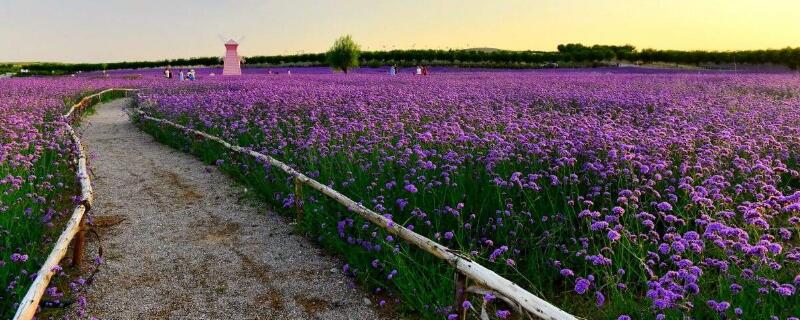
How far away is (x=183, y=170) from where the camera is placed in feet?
31.1

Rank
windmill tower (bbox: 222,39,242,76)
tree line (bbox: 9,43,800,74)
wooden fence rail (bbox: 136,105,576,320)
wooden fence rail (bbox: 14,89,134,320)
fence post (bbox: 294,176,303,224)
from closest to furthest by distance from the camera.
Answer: wooden fence rail (bbox: 136,105,576,320) < wooden fence rail (bbox: 14,89,134,320) < fence post (bbox: 294,176,303,224) < windmill tower (bbox: 222,39,242,76) < tree line (bbox: 9,43,800,74)

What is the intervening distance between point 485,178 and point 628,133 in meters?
1.94

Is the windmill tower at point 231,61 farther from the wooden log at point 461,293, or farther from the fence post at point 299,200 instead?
the wooden log at point 461,293

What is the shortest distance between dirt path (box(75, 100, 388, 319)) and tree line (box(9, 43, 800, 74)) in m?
46.8

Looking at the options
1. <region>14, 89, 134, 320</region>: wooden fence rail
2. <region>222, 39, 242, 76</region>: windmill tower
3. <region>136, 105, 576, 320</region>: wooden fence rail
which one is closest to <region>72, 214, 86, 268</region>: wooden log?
<region>14, 89, 134, 320</region>: wooden fence rail

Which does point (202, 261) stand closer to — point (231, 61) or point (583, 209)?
point (583, 209)

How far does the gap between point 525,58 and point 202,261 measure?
6000 centimetres

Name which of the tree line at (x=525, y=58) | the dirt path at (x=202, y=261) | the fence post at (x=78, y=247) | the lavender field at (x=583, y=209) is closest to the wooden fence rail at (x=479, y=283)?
the lavender field at (x=583, y=209)

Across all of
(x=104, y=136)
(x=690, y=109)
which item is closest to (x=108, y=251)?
(x=104, y=136)

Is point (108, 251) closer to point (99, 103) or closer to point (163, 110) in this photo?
point (163, 110)

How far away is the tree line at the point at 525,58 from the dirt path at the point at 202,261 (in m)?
46.8

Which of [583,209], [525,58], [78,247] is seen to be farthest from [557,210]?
[525,58]

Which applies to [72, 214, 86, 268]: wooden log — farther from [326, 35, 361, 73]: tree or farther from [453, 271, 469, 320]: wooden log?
[326, 35, 361, 73]: tree

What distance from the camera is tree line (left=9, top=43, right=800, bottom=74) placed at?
173ft
